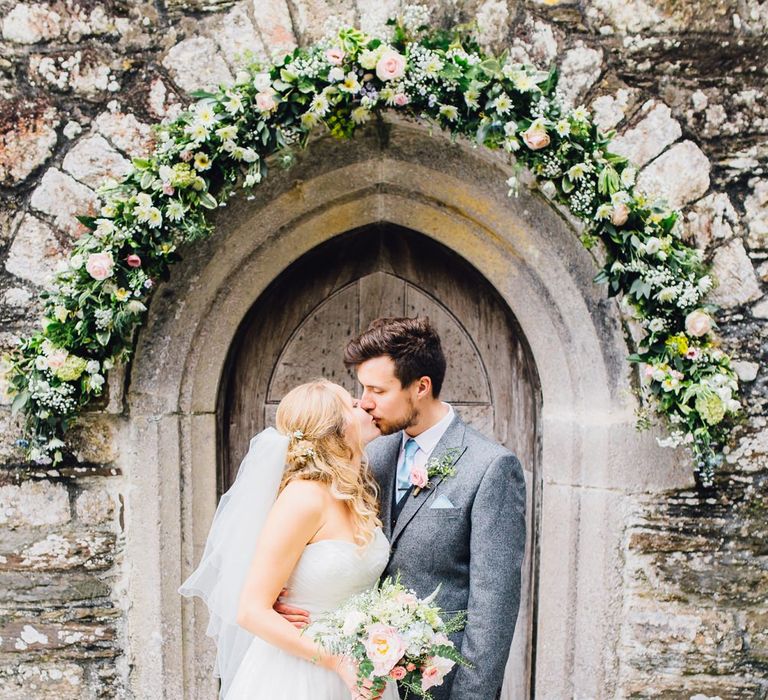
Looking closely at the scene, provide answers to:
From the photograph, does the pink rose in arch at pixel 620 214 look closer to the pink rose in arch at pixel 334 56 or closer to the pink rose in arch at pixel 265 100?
the pink rose in arch at pixel 334 56

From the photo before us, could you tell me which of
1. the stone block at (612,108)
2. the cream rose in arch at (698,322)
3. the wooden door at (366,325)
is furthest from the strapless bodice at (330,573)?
the stone block at (612,108)

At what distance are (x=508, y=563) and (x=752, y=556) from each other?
41.0 inches

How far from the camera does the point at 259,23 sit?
7.79ft

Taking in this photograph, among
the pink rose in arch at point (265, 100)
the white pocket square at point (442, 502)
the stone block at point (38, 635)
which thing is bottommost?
the stone block at point (38, 635)

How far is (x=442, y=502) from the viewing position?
2072 mm

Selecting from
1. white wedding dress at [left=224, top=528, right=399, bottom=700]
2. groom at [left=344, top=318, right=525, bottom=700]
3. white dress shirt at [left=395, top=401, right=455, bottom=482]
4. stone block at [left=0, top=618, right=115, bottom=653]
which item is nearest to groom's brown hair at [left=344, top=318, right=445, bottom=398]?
groom at [left=344, top=318, right=525, bottom=700]

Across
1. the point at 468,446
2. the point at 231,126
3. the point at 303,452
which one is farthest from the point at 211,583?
the point at 231,126

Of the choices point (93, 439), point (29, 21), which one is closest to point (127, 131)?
point (29, 21)

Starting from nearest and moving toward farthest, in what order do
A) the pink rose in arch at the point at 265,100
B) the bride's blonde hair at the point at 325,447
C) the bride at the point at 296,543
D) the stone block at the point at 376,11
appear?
the bride at the point at 296,543
the bride's blonde hair at the point at 325,447
the pink rose in arch at the point at 265,100
the stone block at the point at 376,11

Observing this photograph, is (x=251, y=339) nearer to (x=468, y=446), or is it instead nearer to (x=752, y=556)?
(x=468, y=446)

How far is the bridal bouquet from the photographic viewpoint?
1.69 m

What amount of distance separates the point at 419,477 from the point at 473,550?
0.27 metres

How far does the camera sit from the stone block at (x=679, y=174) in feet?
7.77

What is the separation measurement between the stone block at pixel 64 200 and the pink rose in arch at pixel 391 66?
112cm
